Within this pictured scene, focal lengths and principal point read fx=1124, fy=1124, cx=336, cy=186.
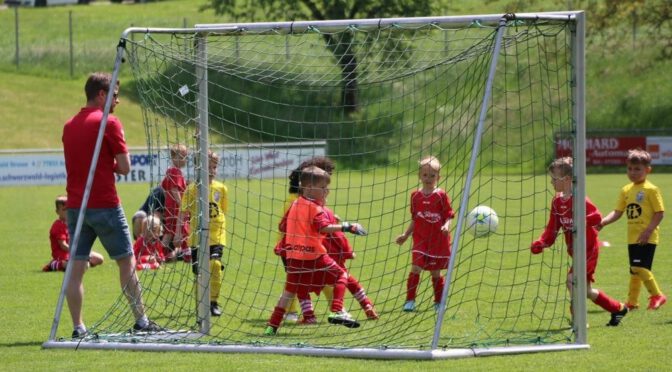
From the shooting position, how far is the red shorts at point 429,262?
968 centimetres

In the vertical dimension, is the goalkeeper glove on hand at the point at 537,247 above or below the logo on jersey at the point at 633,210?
below

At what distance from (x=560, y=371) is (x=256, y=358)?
192 cm

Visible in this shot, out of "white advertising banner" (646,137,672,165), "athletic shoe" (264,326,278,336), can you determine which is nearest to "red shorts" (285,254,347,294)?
"athletic shoe" (264,326,278,336)

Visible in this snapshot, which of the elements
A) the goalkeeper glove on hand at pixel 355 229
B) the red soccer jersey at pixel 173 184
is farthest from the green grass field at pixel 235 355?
the red soccer jersey at pixel 173 184

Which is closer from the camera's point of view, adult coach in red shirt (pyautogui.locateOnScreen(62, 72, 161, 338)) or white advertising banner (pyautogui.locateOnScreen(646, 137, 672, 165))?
adult coach in red shirt (pyautogui.locateOnScreen(62, 72, 161, 338))

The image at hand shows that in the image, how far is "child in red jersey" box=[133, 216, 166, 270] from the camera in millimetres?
9728

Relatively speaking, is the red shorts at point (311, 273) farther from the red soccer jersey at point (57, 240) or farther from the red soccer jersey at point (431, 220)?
the red soccer jersey at point (57, 240)

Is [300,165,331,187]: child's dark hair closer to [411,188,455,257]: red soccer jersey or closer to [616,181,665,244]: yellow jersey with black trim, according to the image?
[411,188,455,257]: red soccer jersey

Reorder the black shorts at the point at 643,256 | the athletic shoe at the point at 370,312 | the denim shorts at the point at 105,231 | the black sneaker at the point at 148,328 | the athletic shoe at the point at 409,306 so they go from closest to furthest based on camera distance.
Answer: the denim shorts at the point at 105,231
the black sneaker at the point at 148,328
the athletic shoe at the point at 370,312
the black shorts at the point at 643,256
the athletic shoe at the point at 409,306

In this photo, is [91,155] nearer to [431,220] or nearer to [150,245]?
[431,220]

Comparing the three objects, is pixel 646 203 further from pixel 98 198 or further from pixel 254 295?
pixel 98 198

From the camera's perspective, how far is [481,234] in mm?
10281

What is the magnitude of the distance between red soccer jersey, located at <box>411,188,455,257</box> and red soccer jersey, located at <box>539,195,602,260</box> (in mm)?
1047

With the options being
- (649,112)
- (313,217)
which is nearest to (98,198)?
(313,217)
